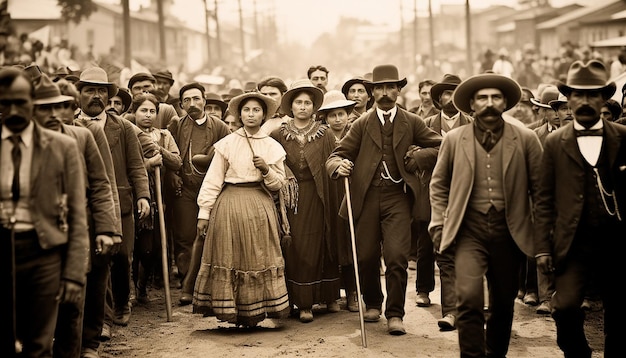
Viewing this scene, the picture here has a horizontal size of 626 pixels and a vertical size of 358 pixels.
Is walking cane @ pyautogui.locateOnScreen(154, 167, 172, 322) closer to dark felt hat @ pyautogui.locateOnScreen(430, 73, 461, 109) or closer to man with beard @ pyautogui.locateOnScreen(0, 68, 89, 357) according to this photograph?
dark felt hat @ pyautogui.locateOnScreen(430, 73, 461, 109)

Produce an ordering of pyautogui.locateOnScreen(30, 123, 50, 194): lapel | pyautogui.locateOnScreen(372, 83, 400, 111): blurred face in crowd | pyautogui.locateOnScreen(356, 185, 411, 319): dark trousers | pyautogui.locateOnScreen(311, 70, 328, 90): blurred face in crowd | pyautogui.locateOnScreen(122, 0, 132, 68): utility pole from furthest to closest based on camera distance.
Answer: pyautogui.locateOnScreen(122, 0, 132, 68): utility pole < pyautogui.locateOnScreen(311, 70, 328, 90): blurred face in crowd < pyautogui.locateOnScreen(372, 83, 400, 111): blurred face in crowd < pyautogui.locateOnScreen(356, 185, 411, 319): dark trousers < pyautogui.locateOnScreen(30, 123, 50, 194): lapel

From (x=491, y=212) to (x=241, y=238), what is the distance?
2.81 metres

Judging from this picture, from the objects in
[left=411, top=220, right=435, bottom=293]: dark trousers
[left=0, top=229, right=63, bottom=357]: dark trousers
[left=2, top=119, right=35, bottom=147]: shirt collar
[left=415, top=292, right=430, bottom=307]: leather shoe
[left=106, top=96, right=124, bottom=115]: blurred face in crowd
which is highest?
[left=106, top=96, right=124, bottom=115]: blurred face in crowd

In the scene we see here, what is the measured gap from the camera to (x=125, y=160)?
9117 millimetres

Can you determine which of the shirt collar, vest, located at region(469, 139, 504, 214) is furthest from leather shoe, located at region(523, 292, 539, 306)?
the shirt collar

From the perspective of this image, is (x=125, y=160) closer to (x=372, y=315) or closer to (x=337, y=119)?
(x=337, y=119)

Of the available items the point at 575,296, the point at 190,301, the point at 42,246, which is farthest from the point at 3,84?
the point at 190,301

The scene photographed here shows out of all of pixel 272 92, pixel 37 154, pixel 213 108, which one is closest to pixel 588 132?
pixel 37 154

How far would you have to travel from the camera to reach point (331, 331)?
897 centimetres

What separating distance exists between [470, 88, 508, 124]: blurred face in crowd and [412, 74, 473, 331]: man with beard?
2.05m

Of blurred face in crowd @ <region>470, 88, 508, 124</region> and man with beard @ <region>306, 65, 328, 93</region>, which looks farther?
man with beard @ <region>306, 65, 328, 93</region>

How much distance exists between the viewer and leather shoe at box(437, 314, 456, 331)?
874cm

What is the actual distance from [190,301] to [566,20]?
48.2 meters

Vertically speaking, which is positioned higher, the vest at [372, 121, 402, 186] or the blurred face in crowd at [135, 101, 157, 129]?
the blurred face in crowd at [135, 101, 157, 129]
